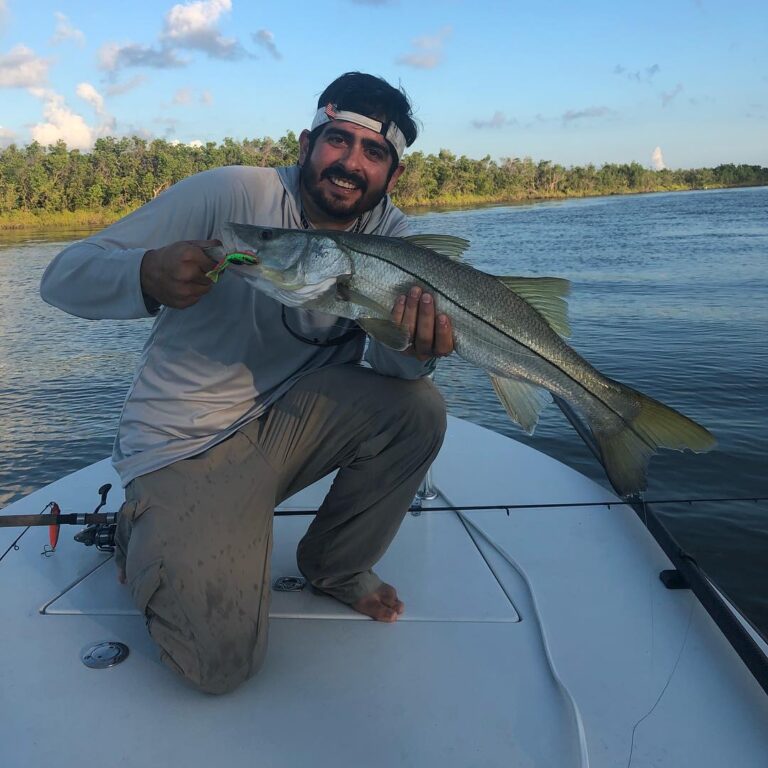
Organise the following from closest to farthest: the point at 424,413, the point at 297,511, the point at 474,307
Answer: the point at 474,307 < the point at 424,413 < the point at 297,511

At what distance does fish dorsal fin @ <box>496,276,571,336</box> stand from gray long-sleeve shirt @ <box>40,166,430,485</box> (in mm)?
537

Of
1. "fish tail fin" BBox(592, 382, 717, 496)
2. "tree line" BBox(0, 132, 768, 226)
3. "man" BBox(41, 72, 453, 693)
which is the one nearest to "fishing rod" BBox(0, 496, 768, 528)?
"man" BBox(41, 72, 453, 693)

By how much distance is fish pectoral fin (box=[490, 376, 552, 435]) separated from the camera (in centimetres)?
287

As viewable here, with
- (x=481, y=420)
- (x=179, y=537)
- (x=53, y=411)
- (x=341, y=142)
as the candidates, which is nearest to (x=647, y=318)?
(x=481, y=420)

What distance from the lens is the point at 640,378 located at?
30.6ft

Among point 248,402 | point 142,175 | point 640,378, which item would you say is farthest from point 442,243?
point 142,175

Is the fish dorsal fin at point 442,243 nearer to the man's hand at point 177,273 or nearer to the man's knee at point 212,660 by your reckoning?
the man's hand at point 177,273

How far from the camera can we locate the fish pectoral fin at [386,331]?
102 inches

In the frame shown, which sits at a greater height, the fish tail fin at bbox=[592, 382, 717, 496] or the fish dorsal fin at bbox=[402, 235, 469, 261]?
the fish dorsal fin at bbox=[402, 235, 469, 261]

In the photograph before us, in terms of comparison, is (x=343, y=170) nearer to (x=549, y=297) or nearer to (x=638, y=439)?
(x=549, y=297)

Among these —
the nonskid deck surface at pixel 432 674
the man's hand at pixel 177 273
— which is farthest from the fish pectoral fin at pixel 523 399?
the man's hand at pixel 177 273

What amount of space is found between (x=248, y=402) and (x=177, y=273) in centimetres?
74

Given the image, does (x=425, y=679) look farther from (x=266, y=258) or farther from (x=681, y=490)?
(x=681, y=490)

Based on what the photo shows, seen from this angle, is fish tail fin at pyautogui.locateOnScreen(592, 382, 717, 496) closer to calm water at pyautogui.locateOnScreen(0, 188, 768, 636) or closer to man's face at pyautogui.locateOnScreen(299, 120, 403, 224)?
man's face at pyautogui.locateOnScreen(299, 120, 403, 224)
